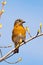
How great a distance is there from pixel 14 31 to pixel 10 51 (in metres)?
2.41

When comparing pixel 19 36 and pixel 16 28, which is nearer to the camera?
pixel 19 36

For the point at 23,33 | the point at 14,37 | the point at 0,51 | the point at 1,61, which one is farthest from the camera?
the point at 14,37

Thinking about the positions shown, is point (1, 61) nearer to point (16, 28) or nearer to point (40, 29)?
point (40, 29)

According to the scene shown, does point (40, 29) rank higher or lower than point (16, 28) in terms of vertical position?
higher

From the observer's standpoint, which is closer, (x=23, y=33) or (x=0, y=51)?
(x=0, y=51)

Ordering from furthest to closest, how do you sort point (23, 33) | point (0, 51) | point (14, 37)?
point (14, 37) < point (23, 33) < point (0, 51)

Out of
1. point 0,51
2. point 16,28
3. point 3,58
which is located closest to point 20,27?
point 16,28

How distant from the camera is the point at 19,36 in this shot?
19.7 ft

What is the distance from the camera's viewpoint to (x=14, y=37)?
20.9ft

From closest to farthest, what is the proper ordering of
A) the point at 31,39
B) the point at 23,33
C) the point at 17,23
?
the point at 31,39
the point at 23,33
the point at 17,23

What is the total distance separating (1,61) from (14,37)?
2.33 meters

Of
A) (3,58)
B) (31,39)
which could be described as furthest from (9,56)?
(31,39)

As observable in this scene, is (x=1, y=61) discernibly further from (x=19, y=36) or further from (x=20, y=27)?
(x=20, y=27)

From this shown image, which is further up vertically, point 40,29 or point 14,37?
point 40,29
